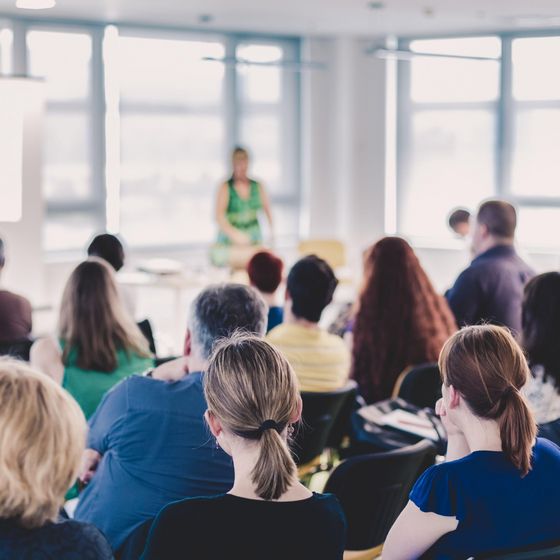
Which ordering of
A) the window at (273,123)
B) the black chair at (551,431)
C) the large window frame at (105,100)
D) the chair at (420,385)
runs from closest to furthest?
the black chair at (551,431) < the chair at (420,385) < the large window frame at (105,100) < the window at (273,123)

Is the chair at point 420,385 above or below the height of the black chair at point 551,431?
below

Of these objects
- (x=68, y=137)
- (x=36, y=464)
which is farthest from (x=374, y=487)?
(x=68, y=137)

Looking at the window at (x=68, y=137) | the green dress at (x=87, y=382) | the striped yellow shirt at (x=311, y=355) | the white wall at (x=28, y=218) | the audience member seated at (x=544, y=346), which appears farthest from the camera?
the window at (x=68, y=137)

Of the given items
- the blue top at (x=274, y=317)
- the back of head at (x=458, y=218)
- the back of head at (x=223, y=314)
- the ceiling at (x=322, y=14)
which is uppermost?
the ceiling at (x=322, y=14)

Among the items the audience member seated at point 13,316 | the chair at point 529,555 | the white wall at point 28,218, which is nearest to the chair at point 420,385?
the audience member seated at point 13,316

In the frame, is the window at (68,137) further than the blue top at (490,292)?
Yes

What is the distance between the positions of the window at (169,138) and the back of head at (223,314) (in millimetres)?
6995

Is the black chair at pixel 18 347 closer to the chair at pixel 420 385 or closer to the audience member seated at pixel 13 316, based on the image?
the audience member seated at pixel 13 316

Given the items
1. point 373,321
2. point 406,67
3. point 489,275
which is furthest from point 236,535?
point 406,67

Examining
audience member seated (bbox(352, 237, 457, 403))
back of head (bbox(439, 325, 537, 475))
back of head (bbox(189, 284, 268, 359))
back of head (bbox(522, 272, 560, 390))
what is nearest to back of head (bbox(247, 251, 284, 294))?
audience member seated (bbox(352, 237, 457, 403))

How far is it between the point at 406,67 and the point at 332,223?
74.2 inches

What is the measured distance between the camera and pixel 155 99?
10.0m

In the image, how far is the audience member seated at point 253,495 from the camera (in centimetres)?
202

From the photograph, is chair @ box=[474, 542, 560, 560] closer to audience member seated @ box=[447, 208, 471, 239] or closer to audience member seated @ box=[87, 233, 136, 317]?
audience member seated @ box=[87, 233, 136, 317]
